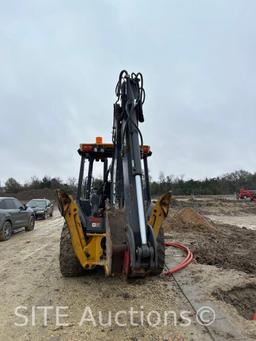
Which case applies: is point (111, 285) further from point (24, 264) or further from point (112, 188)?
point (24, 264)

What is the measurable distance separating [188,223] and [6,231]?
747 cm

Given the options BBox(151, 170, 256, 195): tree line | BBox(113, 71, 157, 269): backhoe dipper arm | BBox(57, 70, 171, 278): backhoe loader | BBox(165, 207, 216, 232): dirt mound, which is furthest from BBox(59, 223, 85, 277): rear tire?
BBox(151, 170, 256, 195): tree line

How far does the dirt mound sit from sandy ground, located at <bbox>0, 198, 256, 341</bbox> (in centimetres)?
681

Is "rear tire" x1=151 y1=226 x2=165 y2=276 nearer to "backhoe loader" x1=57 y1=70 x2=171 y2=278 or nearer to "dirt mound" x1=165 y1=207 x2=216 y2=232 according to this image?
"backhoe loader" x1=57 y1=70 x2=171 y2=278

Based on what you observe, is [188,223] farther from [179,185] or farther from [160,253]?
[179,185]

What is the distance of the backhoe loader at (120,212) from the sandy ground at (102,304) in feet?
1.32

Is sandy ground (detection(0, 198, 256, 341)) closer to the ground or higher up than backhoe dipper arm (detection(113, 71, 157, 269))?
closer to the ground

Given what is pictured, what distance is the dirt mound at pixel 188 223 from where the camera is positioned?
1458 cm

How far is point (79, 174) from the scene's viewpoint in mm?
7625

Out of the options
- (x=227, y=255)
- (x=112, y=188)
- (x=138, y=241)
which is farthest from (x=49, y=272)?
(x=227, y=255)

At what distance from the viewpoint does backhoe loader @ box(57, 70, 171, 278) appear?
455 cm

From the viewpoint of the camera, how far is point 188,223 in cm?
1550

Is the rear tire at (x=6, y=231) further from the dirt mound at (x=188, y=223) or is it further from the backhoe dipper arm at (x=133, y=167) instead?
the backhoe dipper arm at (x=133, y=167)

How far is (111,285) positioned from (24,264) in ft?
9.42
